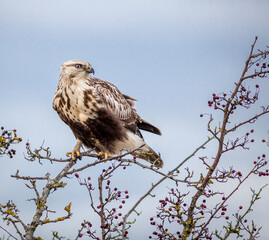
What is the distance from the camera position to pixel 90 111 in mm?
7824

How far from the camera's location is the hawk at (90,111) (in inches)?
309

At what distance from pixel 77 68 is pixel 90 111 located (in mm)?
924

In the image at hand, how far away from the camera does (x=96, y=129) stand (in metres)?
7.89

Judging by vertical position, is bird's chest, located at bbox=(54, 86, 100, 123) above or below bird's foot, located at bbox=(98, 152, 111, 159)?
above

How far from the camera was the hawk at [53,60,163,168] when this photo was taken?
7844 mm

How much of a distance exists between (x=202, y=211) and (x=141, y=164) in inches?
59.7

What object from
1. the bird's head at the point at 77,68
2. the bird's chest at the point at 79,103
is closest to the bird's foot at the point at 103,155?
the bird's chest at the point at 79,103

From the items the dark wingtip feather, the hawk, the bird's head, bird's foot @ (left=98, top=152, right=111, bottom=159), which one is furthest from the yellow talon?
the dark wingtip feather

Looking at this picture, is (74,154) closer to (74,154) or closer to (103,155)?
(74,154)

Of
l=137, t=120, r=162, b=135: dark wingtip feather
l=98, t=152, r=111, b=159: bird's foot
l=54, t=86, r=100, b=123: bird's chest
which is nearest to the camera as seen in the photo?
l=54, t=86, r=100, b=123: bird's chest

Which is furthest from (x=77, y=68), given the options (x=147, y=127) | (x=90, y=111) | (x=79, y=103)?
(x=147, y=127)

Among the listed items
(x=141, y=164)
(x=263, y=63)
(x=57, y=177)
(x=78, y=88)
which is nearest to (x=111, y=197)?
(x=141, y=164)

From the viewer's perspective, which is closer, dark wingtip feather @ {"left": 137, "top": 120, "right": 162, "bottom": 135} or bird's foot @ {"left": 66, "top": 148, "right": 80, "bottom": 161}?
bird's foot @ {"left": 66, "top": 148, "right": 80, "bottom": 161}

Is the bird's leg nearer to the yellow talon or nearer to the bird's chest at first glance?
the yellow talon
